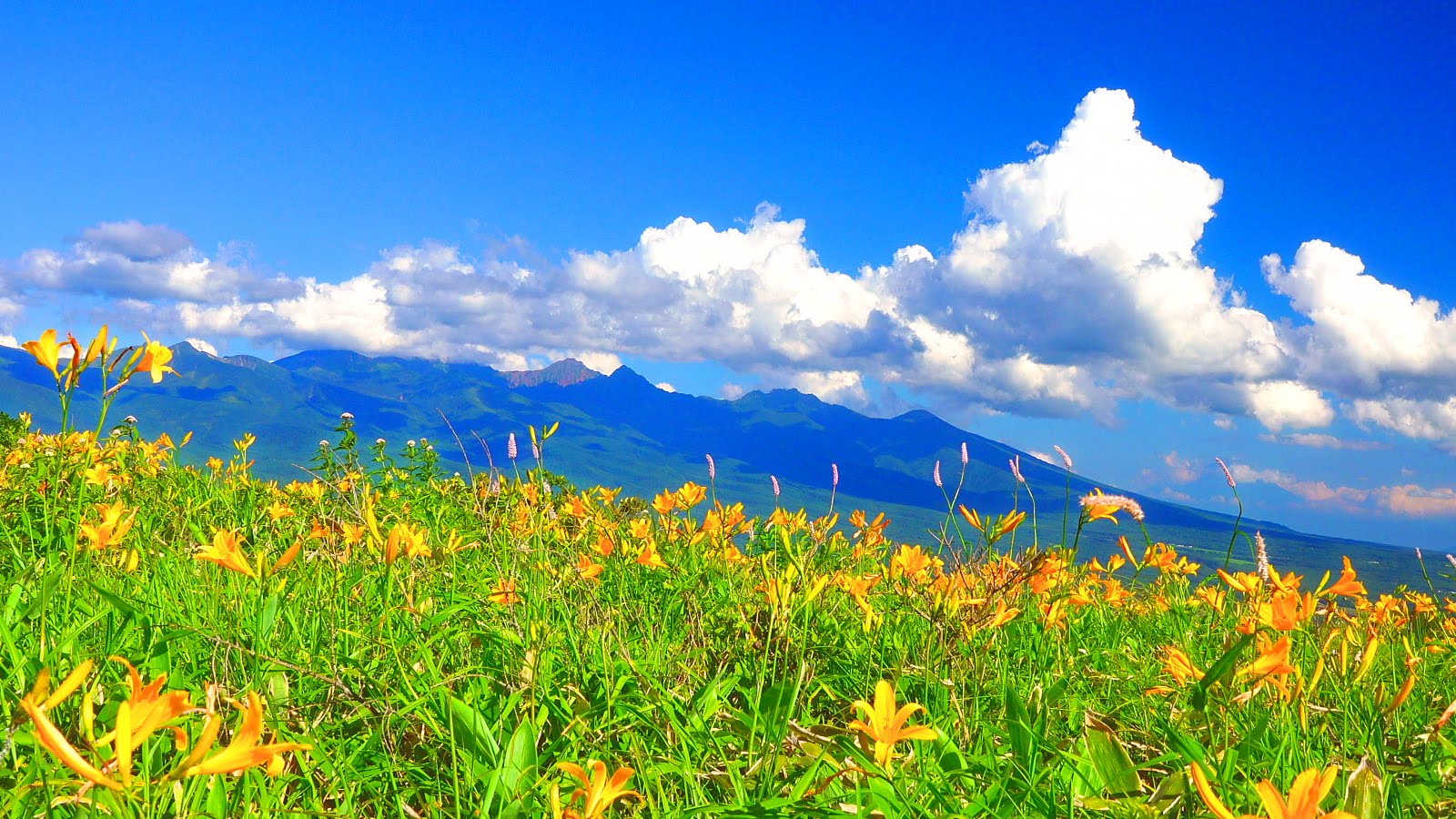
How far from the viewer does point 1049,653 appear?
9.69 feet

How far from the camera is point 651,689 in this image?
219cm

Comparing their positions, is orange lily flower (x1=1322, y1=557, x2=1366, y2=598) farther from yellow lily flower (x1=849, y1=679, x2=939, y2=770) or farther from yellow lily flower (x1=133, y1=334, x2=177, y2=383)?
yellow lily flower (x1=133, y1=334, x2=177, y2=383)

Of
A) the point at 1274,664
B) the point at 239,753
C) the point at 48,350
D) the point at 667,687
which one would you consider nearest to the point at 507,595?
the point at 667,687

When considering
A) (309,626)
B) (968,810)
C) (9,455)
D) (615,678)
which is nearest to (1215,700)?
(968,810)

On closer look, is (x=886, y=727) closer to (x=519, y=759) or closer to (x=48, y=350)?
(x=519, y=759)

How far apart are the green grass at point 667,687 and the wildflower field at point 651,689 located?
0.01m

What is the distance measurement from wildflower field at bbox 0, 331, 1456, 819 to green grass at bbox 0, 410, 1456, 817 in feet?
0.04

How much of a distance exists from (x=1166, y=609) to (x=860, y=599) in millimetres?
2099

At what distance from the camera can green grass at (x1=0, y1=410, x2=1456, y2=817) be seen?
169 cm

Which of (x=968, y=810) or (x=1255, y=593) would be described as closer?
(x=968, y=810)

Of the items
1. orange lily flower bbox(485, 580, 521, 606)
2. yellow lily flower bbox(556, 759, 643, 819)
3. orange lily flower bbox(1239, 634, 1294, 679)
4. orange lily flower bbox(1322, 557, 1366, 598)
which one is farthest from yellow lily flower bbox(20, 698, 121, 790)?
orange lily flower bbox(1322, 557, 1366, 598)

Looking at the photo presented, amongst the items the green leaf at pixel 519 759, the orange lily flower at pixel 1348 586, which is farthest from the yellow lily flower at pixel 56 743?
the orange lily flower at pixel 1348 586

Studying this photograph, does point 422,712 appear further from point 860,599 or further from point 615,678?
point 860,599

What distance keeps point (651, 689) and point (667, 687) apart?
6.5 inches
